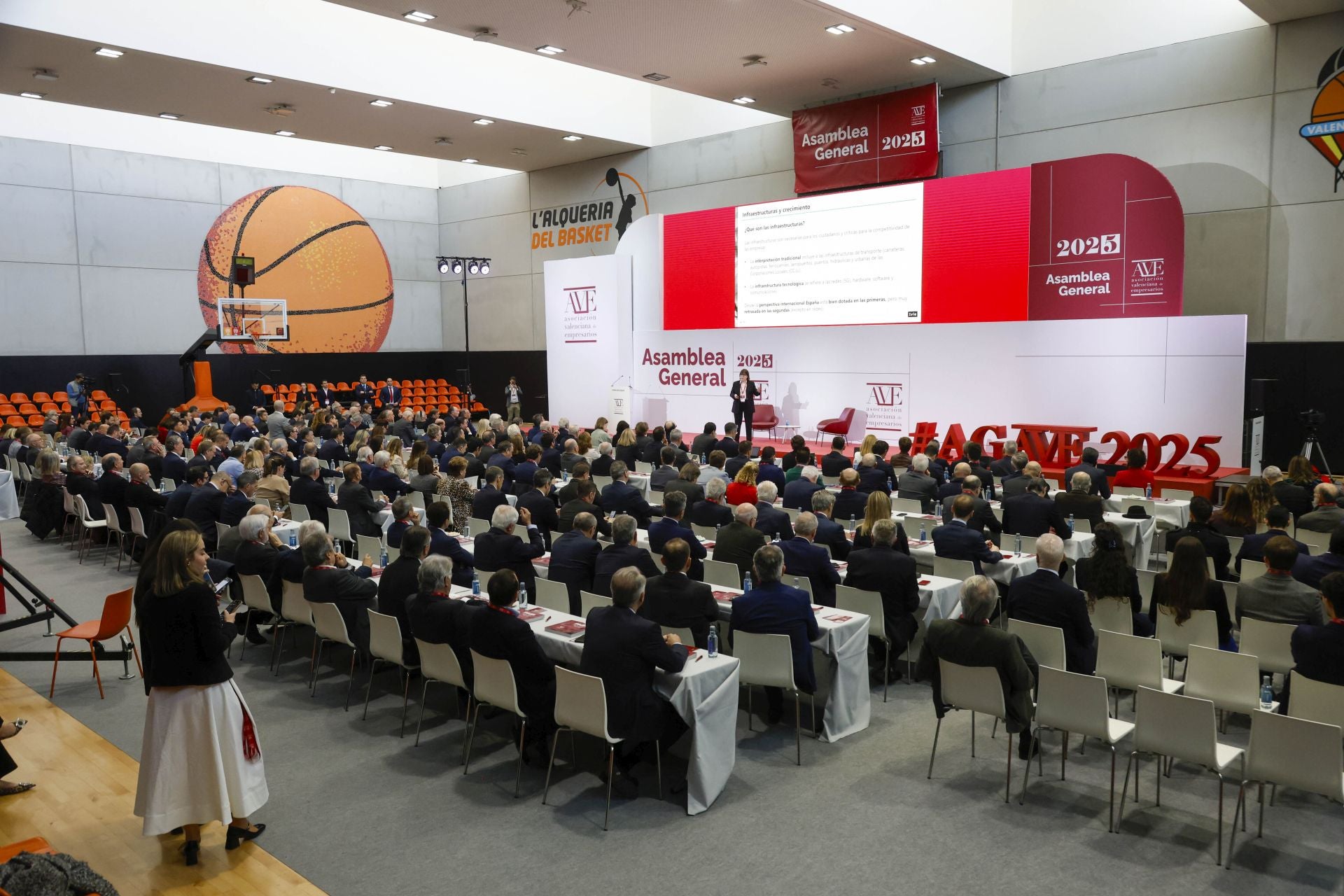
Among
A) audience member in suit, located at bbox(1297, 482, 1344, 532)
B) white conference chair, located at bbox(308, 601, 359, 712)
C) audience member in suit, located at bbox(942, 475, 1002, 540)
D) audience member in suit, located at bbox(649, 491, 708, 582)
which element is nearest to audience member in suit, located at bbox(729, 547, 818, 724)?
audience member in suit, located at bbox(649, 491, 708, 582)

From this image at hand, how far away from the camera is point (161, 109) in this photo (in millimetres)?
18094

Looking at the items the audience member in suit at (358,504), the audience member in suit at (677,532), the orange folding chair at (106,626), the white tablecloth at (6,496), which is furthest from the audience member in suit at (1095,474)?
the white tablecloth at (6,496)

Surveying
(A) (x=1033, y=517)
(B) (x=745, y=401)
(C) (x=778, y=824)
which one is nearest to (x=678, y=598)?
(C) (x=778, y=824)

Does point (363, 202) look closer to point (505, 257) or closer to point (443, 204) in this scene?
point (443, 204)

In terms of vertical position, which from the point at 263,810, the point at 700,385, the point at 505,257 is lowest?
the point at 263,810

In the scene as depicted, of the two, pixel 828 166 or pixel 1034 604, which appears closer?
pixel 1034 604

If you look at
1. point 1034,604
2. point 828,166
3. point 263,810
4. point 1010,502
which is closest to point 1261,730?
point 1034,604

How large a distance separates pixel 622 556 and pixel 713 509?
233cm

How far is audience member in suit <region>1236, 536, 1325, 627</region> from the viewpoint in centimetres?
553

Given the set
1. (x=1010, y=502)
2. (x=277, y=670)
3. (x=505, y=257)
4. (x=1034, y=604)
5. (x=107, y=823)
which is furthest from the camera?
(x=505, y=257)

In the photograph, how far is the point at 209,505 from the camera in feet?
29.3

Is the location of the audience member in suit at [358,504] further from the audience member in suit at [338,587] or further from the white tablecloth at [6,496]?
the white tablecloth at [6,496]

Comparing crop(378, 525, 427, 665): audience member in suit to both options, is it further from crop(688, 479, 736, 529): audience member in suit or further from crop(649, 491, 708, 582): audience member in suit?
crop(688, 479, 736, 529): audience member in suit

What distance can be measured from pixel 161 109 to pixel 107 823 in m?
17.0
